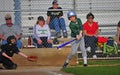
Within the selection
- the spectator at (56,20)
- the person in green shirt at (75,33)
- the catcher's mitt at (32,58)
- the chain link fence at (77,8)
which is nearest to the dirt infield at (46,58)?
the catcher's mitt at (32,58)

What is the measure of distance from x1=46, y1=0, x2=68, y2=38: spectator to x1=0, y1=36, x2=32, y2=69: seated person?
290 centimetres

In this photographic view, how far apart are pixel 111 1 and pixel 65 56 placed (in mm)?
4737

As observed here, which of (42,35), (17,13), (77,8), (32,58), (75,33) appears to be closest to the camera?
(75,33)

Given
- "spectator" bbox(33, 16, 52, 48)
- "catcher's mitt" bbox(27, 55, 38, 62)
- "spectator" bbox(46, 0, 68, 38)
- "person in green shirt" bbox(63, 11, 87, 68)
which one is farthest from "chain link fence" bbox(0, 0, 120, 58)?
"person in green shirt" bbox(63, 11, 87, 68)

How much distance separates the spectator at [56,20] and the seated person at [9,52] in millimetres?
2903

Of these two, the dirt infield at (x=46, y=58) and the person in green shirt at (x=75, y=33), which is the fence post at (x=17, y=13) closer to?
the dirt infield at (x=46, y=58)

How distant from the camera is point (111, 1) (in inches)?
770

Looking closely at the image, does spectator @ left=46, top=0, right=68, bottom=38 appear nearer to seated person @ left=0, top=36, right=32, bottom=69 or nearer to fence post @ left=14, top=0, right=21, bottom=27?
fence post @ left=14, top=0, right=21, bottom=27

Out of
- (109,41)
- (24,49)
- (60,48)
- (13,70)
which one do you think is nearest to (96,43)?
(109,41)

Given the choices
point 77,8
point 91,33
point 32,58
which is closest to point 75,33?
point 32,58

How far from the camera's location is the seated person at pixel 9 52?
14648 mm

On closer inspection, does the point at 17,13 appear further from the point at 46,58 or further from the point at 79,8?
the point at 79,8

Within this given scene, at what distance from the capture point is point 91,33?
17047 mm

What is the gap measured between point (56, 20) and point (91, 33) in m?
1.46
